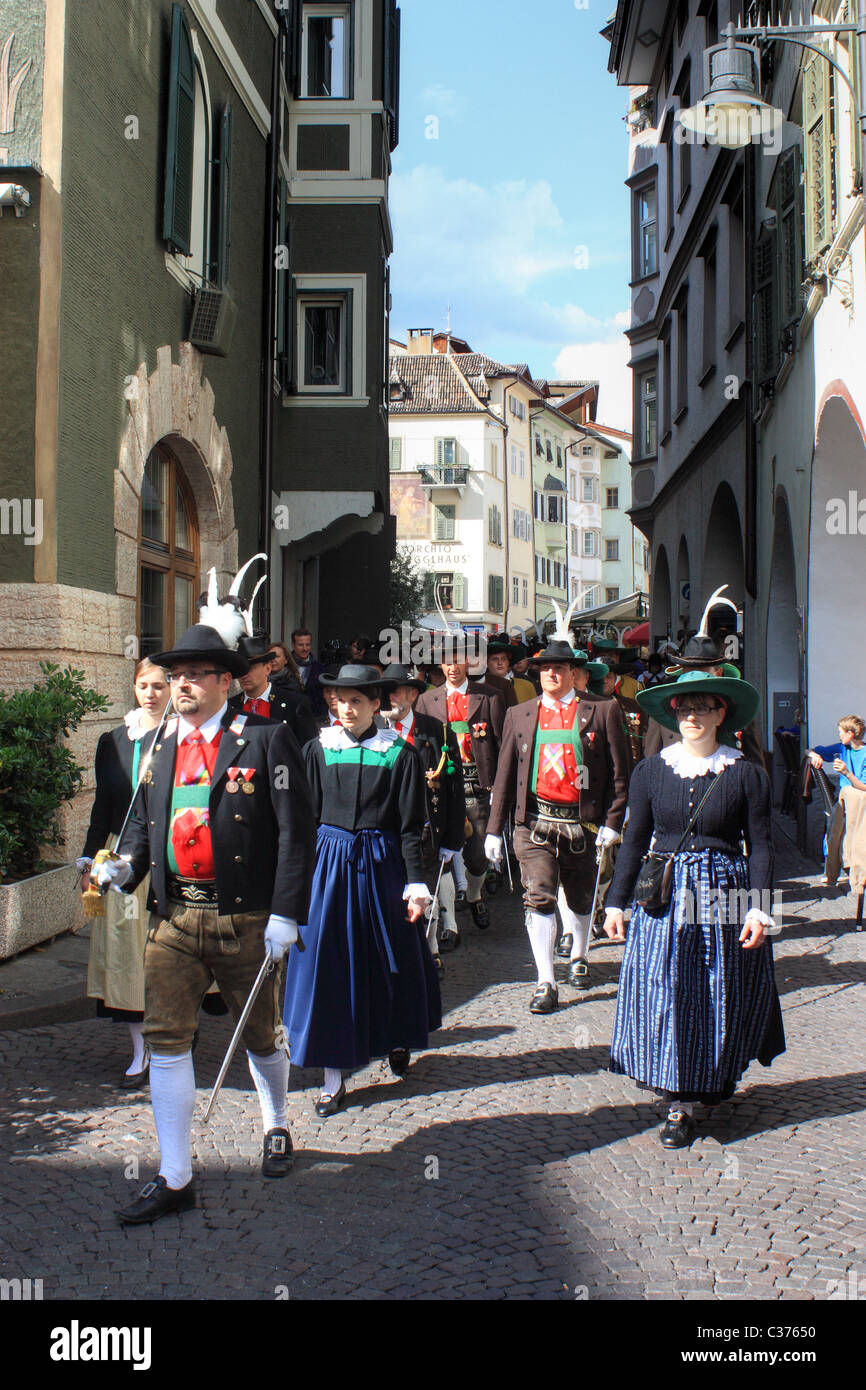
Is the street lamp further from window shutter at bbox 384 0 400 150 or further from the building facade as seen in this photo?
window shutter at bbox 384 0 400 150

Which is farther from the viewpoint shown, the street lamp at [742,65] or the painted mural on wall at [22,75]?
the street lamp at [742,65]

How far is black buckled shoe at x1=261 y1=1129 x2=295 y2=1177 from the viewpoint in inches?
177

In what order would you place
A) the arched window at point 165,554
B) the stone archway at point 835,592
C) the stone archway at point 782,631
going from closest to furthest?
the arched window at point 165,554 → the stone archway at point 835,592 → the stone archway at point 782,631

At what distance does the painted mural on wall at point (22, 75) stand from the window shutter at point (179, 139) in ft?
7.21

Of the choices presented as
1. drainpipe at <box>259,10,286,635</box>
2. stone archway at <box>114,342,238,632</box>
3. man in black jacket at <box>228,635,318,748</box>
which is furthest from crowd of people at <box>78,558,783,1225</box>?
drainpipe at <box>259,10,286,635</box>

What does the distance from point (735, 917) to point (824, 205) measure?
765 cm

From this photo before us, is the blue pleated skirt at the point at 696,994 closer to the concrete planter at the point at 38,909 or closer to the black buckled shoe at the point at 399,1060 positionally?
the black buckled shoe at the point at 399,1060

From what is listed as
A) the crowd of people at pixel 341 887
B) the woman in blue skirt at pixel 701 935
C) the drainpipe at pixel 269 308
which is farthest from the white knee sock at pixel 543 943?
the drainpipe at pixel 269 308

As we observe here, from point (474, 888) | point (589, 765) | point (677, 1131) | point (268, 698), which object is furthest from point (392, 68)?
point (677, 1131)

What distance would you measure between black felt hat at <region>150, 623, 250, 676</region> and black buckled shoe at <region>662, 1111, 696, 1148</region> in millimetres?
2378

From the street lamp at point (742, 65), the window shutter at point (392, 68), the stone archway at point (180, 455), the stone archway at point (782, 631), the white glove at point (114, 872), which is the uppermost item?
the window shutter at point (392, 68)

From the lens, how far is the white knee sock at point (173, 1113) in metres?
4.18
